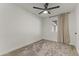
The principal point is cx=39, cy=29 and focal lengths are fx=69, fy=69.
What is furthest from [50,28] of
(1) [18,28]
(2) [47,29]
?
(1) [18,28]

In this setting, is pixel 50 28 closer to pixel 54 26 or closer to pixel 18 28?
pixel 54 26

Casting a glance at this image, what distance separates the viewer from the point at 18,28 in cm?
139

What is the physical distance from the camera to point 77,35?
51.9 inches

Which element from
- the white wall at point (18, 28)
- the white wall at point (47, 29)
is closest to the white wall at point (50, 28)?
the white wall at point (47, 29)

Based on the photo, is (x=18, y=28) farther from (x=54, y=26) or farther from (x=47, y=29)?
(x=54, y=26)

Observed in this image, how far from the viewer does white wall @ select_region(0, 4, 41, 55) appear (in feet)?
4.34

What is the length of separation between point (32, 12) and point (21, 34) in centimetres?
50

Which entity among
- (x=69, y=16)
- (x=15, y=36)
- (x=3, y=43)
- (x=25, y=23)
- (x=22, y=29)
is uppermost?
(x=69, y=16)

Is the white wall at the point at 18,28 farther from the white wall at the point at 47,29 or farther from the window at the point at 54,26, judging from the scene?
the window at the point at 54,26

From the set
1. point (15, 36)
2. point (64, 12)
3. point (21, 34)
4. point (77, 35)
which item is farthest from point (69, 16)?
point (15, 36)

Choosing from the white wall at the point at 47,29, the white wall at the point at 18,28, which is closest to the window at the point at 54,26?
the white wall at the point at 47,29

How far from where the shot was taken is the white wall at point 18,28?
1.32 meters

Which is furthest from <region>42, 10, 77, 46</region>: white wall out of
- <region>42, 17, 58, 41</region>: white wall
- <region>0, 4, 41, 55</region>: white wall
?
<region>0, 4, 41, 55</region>: white wall

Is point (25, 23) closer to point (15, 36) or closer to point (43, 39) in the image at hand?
point (15, 36)
